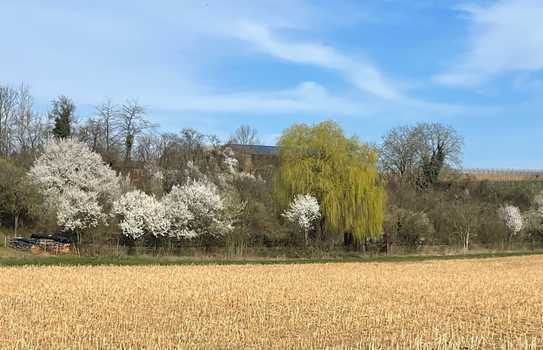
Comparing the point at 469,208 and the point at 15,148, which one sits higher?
the point at 15,148

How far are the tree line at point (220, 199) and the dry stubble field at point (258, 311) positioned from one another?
14.6 metres

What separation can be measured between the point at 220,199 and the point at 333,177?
375 inches

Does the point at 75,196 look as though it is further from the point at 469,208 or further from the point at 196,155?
the point at 469,208

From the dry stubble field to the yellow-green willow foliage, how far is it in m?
15.8

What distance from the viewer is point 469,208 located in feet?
225

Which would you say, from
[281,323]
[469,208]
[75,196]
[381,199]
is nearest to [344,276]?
[281,323]

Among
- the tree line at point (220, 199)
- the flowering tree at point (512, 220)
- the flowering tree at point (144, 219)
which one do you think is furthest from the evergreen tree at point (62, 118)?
the flowering tree at point (512, 220)

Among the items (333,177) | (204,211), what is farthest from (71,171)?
(333,177)

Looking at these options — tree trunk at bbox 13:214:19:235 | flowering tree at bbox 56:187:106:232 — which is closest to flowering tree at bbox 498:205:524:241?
flowering tree at bbox 56:187:106:232

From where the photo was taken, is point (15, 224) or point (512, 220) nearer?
point (15, 224)

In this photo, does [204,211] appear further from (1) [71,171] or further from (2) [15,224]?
(1) [71,171]

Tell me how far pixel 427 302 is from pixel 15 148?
207 ft

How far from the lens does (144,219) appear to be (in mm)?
43312

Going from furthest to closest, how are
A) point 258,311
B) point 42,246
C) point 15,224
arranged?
point 15,224 < point 42,246 < point 258,311
